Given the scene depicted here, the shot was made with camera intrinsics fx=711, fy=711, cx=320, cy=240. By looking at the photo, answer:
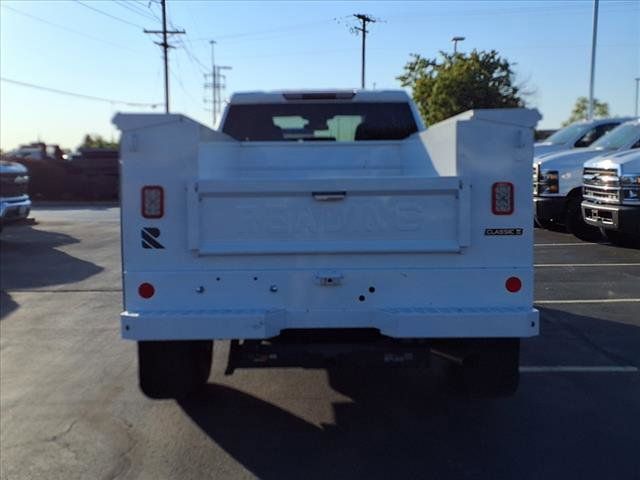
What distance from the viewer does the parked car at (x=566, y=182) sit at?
551 inches

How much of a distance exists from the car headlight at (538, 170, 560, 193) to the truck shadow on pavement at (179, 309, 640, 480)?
29.1ft

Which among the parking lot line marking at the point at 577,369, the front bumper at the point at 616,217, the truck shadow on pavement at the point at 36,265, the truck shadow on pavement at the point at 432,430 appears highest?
the front bumper at the point at 616,217

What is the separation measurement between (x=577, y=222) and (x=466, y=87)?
24180 millimetres

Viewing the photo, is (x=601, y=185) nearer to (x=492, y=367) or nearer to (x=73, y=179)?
(x=492, y=367)

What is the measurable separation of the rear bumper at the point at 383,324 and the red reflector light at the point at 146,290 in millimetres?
113

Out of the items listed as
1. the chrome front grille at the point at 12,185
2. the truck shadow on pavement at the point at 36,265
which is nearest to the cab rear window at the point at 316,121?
the truck shadow on pavement at the point at 36,265

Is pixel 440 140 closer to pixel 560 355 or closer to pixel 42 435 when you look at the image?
pixel 560 355

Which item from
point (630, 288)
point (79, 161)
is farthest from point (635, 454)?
point (79, 161)

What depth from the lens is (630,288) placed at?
910cm

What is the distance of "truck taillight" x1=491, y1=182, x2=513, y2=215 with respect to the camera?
4.21 meters

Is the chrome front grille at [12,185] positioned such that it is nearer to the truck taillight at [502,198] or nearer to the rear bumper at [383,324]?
the rear bumper at [383,324]

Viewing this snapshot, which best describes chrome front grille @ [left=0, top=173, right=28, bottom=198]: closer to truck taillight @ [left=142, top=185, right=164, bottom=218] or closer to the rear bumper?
truck taillight @ [left=142, top=185, right=164, bottom=218]

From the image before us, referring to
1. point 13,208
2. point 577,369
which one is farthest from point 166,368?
point 13,208

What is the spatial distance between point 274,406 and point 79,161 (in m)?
29.5
